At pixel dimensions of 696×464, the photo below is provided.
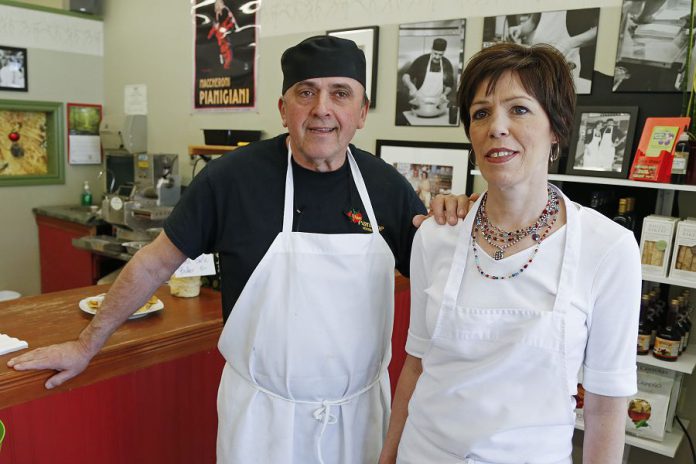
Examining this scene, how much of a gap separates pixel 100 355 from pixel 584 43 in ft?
7.71

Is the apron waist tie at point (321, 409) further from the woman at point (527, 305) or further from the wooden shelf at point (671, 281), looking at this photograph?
the wooden shelf at point (671, 281)

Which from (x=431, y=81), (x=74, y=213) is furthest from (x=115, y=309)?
(x=74, y=213)

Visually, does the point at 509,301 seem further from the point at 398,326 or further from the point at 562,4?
the point at 562,4

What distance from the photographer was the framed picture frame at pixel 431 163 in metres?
3.05

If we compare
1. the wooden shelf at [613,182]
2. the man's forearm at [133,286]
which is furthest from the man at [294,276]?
the wooden shelf at [613,182]

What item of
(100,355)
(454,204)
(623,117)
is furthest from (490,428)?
(623,117)

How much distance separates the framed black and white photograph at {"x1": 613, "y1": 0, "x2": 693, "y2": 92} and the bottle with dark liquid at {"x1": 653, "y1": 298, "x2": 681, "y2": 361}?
0.92 meters

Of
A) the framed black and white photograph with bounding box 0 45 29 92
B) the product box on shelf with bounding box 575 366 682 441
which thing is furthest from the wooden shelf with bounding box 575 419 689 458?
the framed black and white photograph with bounding box 0 45 29 92

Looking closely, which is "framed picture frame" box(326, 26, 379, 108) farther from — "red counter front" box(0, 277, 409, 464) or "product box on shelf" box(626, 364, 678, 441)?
"product box on shelf" box(626, 364, 678, 441)

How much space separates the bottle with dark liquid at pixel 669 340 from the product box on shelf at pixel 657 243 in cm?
22

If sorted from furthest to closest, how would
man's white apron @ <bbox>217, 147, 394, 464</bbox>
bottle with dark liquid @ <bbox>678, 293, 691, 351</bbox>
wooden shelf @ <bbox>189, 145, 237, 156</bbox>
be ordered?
1. wooden shelf @ <bbox>189, 145, 237, 156</bbox>
2. bottle with dark liquid @ <bbox>678, 293, 691, 351</bbox>
3. man's white apron @ <bbox>217, 147, 394, 464</bbox>

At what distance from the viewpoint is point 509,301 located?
113 centimetres

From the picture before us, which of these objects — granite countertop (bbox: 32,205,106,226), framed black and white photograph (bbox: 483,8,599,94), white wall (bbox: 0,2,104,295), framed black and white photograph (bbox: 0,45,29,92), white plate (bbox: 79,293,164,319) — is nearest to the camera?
white plate (bbox: 79,293,164,319)

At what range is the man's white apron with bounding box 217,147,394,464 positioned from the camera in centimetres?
146
